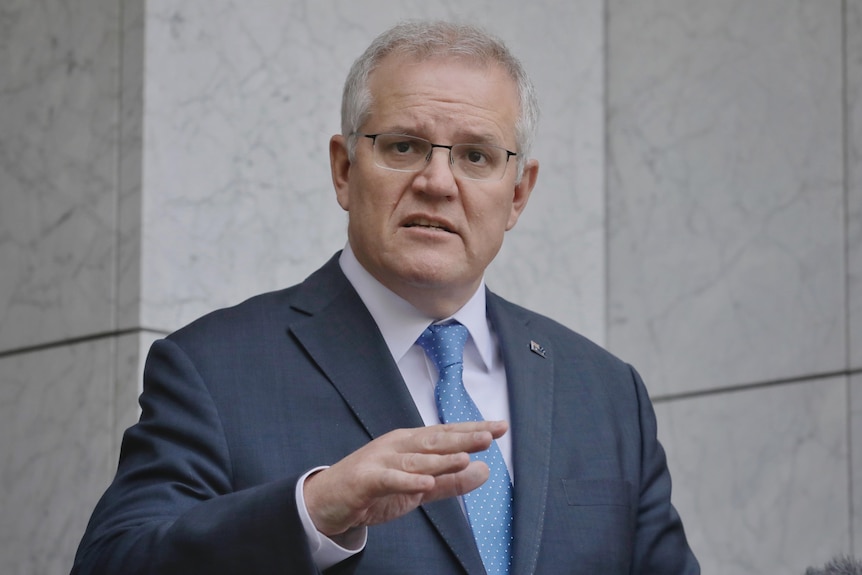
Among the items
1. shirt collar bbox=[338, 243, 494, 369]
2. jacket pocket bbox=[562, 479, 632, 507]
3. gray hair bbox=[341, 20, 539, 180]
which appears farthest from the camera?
gray hair bbox=[341, 20, 539, 180]

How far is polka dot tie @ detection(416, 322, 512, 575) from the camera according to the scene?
3.31 metres

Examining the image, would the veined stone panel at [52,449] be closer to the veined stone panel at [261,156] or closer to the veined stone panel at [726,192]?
the veined stone panel at [261,156]

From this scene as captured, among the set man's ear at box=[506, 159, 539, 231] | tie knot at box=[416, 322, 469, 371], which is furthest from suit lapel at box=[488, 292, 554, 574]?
man's ear at box=[506, 159, 539, 231]

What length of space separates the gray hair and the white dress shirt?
1.09 feet

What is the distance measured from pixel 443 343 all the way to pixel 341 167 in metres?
0.54

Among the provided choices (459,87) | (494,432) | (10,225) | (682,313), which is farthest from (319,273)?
(682,313)

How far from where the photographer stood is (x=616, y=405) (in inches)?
149

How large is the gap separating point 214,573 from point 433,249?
3.21ft

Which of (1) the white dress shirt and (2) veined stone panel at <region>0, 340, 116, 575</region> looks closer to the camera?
(1) the white dress shirt

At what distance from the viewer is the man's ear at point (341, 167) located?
3797 mm

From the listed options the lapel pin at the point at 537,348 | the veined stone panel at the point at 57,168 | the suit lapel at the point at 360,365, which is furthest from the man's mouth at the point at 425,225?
the veined stone panel at the point at 57,168

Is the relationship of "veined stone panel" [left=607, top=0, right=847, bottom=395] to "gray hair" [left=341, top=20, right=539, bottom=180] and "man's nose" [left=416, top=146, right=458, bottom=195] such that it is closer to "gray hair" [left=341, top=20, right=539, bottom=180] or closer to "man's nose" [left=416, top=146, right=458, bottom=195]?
"gray hair" [left=341, top=20, right=539, bottom=180]

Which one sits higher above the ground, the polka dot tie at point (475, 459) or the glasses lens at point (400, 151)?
the glasses lens at point (400, 151)

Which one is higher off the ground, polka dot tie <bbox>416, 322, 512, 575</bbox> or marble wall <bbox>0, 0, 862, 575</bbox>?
marble wall <bbox>0, 0, 862, 575</bbox>
